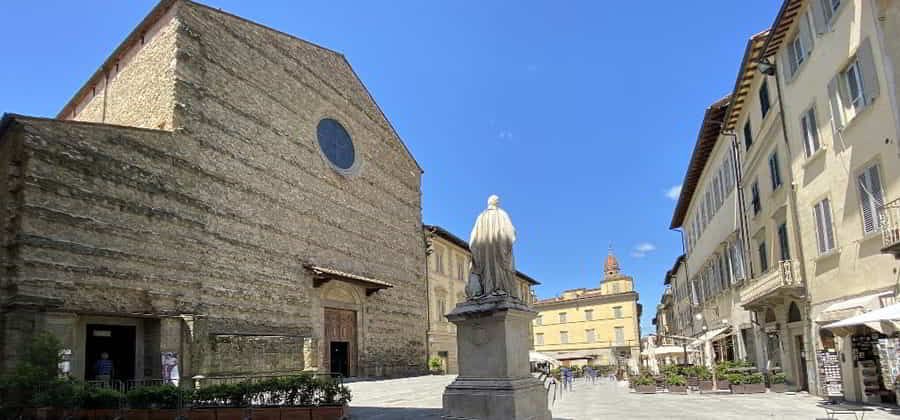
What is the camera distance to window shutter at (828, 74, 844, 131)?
1262 centimetres

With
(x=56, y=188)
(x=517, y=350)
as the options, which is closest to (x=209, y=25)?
(x=56, y=188)

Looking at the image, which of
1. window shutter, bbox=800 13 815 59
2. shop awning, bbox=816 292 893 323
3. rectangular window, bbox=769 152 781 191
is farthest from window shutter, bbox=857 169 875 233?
rectangular window, bbox=769 152 781 191

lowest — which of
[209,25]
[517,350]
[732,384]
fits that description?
[732,384]

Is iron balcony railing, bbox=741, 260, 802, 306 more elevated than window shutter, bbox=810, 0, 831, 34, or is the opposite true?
window shutter, bbox=810, 0, 831, 34

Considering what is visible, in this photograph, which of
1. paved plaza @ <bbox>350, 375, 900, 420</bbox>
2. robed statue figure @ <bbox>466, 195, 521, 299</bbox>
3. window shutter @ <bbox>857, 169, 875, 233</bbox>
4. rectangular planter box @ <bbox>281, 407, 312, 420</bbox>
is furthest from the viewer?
window shutter @ <bbox>857, 169, 875, 233</bbox>

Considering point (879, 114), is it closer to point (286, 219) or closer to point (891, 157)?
point (891, 157)

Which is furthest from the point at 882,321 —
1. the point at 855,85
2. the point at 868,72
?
the point at 855,85

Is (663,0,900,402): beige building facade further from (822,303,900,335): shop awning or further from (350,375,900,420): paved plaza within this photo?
(350,375,900,420): paved plaza

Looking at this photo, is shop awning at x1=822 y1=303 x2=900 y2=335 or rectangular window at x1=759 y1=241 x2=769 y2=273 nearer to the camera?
shop awning at x1=822 y1=303 x2=900 y2=335

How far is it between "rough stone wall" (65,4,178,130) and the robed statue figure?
13790 millimetres

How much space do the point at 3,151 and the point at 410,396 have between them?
12065 millimetres

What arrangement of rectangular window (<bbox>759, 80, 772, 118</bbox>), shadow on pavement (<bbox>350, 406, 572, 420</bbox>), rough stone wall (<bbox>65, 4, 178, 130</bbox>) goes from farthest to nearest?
rough stone wall (<bbox>65, 4, 178, 130</bbox>) → rectangular window (<bbox>759, 80, 772, 118</bbox>) → shadow on pavement (<bbox>350, 406, 572, 420</bbox>)

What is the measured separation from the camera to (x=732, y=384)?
55.3 ft

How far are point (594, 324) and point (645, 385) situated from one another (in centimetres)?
4734
